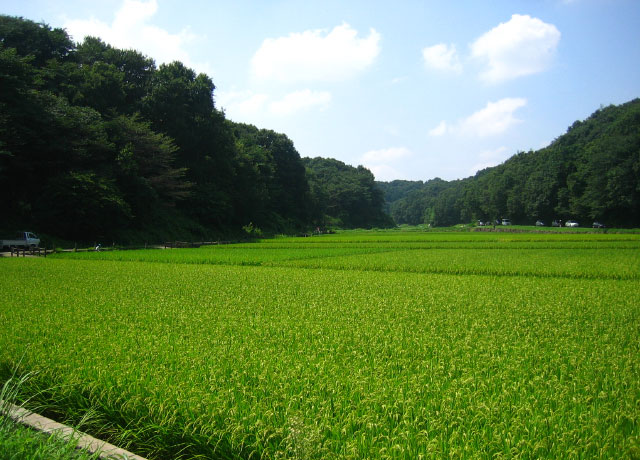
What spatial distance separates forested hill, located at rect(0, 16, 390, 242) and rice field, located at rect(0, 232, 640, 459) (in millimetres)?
24867

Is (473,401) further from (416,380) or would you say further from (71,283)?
(71,283)

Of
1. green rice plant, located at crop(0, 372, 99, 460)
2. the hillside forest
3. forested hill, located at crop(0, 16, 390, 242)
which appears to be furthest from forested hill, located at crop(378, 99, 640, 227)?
green rice plant, located at crop(0, 372, 99, 460)

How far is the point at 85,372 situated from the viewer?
459 centimetres

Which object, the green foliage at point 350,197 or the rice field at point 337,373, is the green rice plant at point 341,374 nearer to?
the rice field at point 337,373

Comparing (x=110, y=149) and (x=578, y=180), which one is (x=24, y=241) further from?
(x=578, y=180)

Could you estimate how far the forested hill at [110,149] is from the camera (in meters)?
30.4

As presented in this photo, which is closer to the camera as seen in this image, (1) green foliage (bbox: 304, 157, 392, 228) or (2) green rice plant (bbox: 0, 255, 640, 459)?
(2) green rice plant (bbox: 0, 255, 640, 459)

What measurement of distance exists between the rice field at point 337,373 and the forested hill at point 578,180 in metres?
67.7

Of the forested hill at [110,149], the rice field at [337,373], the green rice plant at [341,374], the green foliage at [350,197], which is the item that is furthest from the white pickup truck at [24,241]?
the green foliage at [350,197]

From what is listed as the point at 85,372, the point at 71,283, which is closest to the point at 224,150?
the point at 71,283

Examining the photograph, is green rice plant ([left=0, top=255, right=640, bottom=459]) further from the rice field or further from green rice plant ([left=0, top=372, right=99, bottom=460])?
green rice plant ([left=0, top=372, right=99, bottom=460])

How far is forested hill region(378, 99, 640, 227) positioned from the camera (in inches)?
2557

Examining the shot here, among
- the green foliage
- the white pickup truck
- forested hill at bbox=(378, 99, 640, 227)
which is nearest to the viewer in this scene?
the white pickup truck

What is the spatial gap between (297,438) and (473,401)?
173 cm
